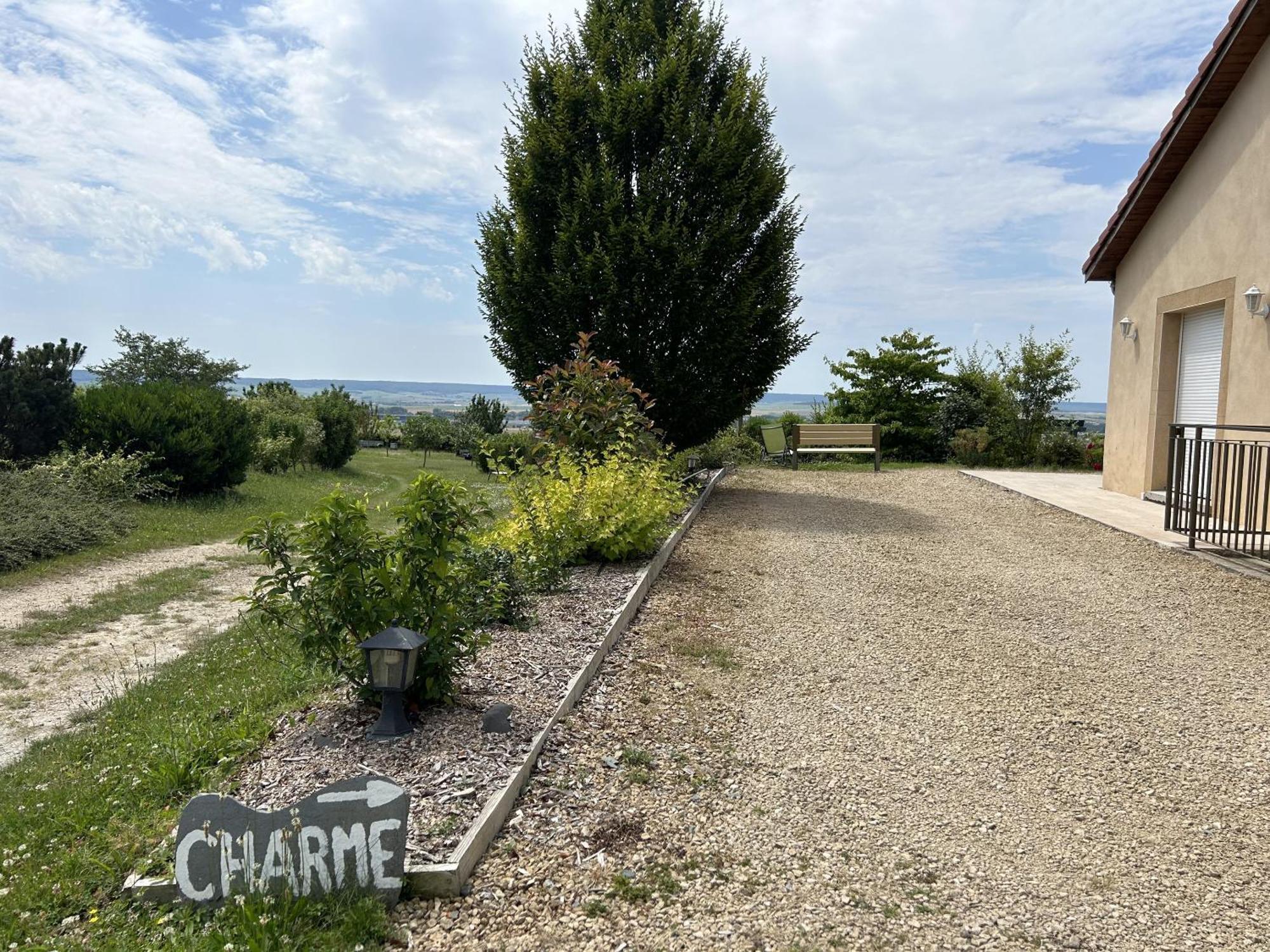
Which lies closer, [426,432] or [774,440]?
[774,440]

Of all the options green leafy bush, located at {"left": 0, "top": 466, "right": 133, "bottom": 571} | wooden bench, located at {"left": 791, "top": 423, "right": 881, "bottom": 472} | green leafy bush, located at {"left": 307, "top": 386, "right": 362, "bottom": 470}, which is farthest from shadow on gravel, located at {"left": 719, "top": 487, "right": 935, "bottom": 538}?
green leafy bush, located at {"left": 307, "top": 386, "right": 362, "bottom": 470}

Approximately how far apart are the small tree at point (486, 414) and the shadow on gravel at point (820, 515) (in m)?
16.4

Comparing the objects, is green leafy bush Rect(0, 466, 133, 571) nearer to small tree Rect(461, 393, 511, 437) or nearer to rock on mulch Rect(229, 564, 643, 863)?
rock on mulch Rect(229, 564, 643, 863)

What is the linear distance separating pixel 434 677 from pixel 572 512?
3.63 meters

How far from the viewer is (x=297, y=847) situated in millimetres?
2967

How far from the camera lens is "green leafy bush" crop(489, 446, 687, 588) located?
727 centimetres

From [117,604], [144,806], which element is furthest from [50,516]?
[144,806]

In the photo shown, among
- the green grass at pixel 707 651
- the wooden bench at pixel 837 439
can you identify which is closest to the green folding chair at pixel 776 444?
the wooden bench at pixel 837 439

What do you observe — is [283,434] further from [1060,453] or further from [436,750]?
[1060,453]

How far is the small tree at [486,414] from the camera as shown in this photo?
29.2 meters

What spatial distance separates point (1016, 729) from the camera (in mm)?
4441

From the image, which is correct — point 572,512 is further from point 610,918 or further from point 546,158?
point 546,158

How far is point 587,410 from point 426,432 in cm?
1796

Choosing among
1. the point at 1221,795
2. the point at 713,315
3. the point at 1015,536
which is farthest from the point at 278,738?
the point at 713,315
